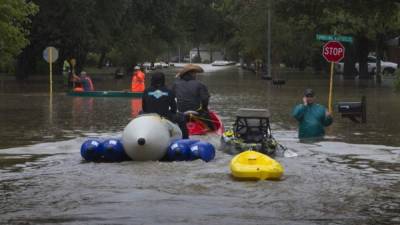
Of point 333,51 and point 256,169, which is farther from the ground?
point 333,51

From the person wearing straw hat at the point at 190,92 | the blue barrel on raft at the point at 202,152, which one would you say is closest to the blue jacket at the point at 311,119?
the person wearing straw hat at the point at 190,92

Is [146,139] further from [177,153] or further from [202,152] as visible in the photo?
[202,152]

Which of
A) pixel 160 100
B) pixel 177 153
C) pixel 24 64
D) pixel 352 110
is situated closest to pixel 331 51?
pixel 352 110

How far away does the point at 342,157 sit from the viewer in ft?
50.8

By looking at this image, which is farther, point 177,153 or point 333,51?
point 333,51

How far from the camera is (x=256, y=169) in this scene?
40.5ft

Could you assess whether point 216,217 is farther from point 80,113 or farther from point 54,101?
point 54,101

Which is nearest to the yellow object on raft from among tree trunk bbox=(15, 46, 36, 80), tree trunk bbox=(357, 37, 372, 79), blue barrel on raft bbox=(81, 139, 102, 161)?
blue barrel on raft bbox=(81, 139, 102, 161)

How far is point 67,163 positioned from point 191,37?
9118 cm

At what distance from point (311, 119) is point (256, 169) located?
574 centimetres

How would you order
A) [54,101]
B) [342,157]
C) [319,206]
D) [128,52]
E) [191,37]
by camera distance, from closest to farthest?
[319,206] < [342,157] < [54,101] < [128,52] < [191,37]

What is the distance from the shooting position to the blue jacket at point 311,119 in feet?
57.7

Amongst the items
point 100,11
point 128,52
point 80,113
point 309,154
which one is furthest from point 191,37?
point 309,154

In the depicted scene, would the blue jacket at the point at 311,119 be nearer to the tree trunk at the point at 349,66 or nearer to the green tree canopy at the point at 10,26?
the green tree canopy at the point at 10,26
